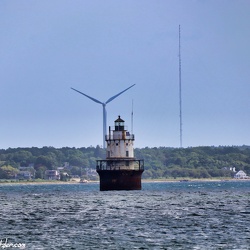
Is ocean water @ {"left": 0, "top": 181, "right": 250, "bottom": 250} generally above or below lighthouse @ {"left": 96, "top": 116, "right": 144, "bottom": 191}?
below

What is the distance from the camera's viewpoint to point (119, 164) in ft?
537

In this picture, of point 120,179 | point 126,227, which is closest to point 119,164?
point 120,179

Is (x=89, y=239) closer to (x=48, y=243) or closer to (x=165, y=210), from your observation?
(x=48, y=243)

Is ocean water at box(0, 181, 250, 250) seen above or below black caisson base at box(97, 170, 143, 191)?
below

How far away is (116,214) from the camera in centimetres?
10488

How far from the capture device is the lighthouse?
16338cm

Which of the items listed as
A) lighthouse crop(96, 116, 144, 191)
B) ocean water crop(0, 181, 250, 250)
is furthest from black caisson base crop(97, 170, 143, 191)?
ocean water crop(0, 181, 250, 250)

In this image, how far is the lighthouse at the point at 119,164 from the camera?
163 meters

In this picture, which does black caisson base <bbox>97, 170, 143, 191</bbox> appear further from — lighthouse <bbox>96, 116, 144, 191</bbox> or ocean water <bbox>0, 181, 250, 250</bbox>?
ocean water <bbox>0, 181, 250, 250</bbox>

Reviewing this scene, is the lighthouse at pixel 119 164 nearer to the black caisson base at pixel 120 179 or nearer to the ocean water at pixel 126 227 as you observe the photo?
the black caisson base at pixel 120 179

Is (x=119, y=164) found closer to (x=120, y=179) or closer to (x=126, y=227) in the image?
(x=120, y=179)

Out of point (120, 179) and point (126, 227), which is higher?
point (120, 179)

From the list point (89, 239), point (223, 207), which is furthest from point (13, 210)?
point (89, 239)

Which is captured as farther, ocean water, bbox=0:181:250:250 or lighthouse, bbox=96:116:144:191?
lighthouse, bbox=96:116:144:191
